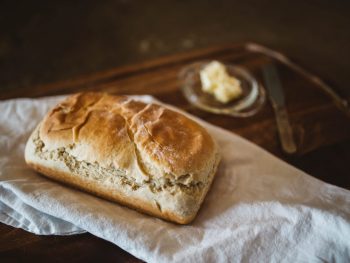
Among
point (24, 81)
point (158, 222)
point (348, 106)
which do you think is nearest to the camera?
point (158, 222)

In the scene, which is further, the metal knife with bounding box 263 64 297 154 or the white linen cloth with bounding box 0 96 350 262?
the metal knife with bounding box 263 64 297 154

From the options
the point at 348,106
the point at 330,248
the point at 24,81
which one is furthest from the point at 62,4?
the point at 330,248

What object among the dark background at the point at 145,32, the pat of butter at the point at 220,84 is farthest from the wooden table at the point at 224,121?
the dark background at the point at 145,32

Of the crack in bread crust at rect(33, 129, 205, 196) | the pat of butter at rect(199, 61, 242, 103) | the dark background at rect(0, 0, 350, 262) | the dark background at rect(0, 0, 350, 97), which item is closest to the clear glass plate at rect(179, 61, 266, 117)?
the pat of butter at rect(199, 61, 242, 103)

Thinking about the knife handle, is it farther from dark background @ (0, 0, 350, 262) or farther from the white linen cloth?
dark background @ (0, 0, 350, 262)

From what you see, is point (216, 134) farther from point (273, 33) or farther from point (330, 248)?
point (273, 33)
